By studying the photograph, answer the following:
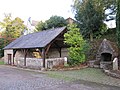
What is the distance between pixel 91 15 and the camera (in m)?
24.7

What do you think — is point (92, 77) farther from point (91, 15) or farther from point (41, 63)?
point (91, 15)

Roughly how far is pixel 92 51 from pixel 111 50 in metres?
5.17

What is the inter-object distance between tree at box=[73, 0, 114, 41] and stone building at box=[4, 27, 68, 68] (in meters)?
4.97

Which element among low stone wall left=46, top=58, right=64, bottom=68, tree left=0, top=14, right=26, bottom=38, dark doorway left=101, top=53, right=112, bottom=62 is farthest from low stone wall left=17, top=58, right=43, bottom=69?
tree left=0, top=14, right=26, bottom=38

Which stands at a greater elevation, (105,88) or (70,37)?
(70,37)

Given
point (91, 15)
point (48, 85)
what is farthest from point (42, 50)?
point (91, 15)

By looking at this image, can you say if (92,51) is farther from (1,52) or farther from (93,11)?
(1,52)

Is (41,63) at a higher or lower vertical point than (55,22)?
lower

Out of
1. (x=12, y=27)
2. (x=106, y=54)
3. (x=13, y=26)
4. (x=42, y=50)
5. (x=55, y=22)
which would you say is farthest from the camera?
(x=13, y=26)

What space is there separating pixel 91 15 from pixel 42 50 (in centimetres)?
998

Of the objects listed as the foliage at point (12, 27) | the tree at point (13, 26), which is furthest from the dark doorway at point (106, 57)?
the tree at point (13, 26)

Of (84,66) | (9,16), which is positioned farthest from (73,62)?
(9,16)

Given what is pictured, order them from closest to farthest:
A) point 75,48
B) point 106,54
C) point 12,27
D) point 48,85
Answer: point 48,85 < point 106,54 < point 75,48 < point 12,27

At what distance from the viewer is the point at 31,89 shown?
877 centimetres
